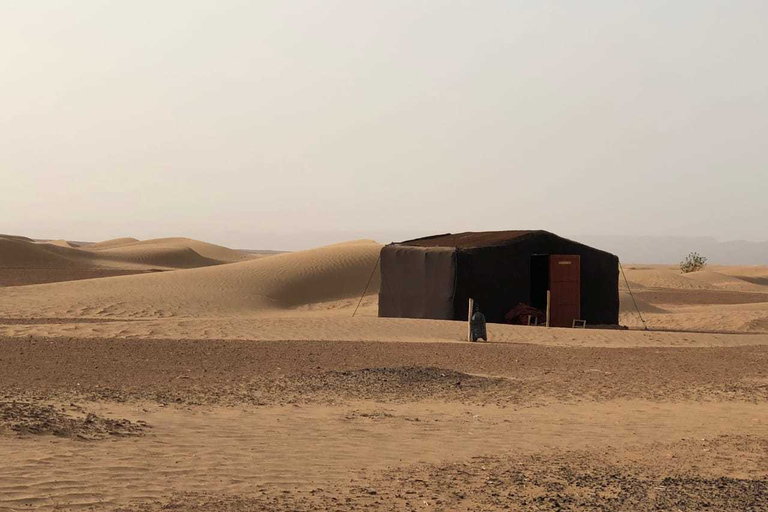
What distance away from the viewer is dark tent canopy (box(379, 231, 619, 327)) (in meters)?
24.5

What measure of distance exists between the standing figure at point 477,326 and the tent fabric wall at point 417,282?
12.3ft

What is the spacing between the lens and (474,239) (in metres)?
26.8

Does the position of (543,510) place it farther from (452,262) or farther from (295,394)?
(452,262)

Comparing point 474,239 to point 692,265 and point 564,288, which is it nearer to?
point 564,288

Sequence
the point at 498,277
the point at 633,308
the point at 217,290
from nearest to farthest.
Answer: the point at 498,277 → the point at 217,290 → the point at 633,308

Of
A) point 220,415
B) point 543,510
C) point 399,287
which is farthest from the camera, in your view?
point 399,287

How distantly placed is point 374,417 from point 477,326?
9.51m

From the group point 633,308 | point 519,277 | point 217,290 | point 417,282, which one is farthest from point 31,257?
point 519,277

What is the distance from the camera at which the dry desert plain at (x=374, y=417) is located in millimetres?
7684

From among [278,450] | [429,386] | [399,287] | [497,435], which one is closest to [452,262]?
[399,287]

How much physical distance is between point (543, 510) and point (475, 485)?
34.5 inches

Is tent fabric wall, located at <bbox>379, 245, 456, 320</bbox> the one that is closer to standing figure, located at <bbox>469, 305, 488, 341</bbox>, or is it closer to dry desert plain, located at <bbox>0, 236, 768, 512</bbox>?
dry desert plain, located at <bbox>0, 236, 768, 512</bbox>

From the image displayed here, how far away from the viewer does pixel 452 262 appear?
24281mm

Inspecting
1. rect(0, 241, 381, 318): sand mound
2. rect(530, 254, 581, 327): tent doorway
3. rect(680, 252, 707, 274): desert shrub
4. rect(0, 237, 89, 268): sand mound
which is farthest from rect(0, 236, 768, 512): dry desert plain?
rect(680, 252, 707, 274): desert shrub
